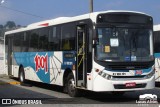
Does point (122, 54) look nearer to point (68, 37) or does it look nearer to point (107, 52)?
point (107, 52)

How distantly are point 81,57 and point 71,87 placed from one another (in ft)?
4.83

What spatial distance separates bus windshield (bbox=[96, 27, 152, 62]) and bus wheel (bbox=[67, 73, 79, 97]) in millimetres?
2231

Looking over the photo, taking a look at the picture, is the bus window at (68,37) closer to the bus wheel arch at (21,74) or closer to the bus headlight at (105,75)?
the bus headlight at (105,75)

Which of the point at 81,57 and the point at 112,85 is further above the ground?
the point at 81,57

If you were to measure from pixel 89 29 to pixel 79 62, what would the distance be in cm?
152

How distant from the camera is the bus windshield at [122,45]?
14438 millimetres

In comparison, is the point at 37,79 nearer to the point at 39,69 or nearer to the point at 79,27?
the point at 39,69

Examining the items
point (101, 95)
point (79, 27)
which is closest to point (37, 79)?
point (101, 95)

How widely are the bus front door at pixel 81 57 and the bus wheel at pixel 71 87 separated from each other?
40 centimetres

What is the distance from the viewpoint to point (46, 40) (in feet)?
63.9

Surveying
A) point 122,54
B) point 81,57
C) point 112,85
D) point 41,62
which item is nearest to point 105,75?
point 112,85

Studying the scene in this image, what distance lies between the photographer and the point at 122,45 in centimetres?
1462

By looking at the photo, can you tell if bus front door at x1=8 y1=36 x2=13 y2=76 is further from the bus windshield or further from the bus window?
the bus windshield

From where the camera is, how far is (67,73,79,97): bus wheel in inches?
634
